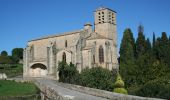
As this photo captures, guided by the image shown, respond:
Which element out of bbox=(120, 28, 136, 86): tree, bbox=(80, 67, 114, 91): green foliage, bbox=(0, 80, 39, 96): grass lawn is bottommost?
bbox=(0, 80, 39, 96): grass lawn

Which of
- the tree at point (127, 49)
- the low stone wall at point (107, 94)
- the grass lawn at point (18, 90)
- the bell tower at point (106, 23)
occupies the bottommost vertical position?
the grass lawn at point (18, 90)

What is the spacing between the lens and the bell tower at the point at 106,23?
59.2 m

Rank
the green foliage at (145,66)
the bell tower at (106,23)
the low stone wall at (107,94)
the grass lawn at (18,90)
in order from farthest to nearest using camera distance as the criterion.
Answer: the bell tower at (106,23)
the grass lawn at (18,90)
the green foliage at (145,66)
the low stone wall at (107,94)

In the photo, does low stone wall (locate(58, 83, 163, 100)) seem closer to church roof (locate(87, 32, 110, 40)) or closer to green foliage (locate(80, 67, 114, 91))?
green foliage (locate(80, 67, 114, 91))

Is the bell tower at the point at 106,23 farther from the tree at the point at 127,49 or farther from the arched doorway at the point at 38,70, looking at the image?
the arched doorway at the point at 38,70

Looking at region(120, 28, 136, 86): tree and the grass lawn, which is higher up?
region(120, 28, 136, 86): tree

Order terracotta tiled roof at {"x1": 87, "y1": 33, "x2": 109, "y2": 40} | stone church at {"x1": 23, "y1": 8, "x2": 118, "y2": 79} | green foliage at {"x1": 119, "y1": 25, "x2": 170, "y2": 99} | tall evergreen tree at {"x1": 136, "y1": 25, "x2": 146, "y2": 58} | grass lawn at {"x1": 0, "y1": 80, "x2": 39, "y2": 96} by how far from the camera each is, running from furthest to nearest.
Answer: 1. tall evergreen tree at {"x1": 136, "y1": 25, "x2": 146, "y2": 58}
2. terracotta tiled roof at {"x1": 87, "y1": 33, "x2": 109, "y2": 40}
3. stone church at {"x1": 23, "y1": 8, "x2": 118, "y2": 79}
4. grass lawn at {"x1": 0, "y1": 80, "x2": 39, "y2": 96}
5. green foliage at {"x1": 119, "y1": 25, "x2": 170, "y2": 99}

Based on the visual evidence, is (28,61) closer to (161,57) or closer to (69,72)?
(69,72)

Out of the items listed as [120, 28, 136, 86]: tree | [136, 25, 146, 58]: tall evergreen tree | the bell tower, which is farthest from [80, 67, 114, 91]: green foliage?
the bell tower

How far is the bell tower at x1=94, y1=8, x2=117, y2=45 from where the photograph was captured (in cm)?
5920

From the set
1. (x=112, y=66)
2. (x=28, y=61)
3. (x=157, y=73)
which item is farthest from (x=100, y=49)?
(x=28, y=61)

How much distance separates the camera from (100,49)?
5412cm

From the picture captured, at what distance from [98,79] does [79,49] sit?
67.3ft

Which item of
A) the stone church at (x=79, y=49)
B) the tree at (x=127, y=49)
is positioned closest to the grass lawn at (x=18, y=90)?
the stone church at (x=79, y=49)
